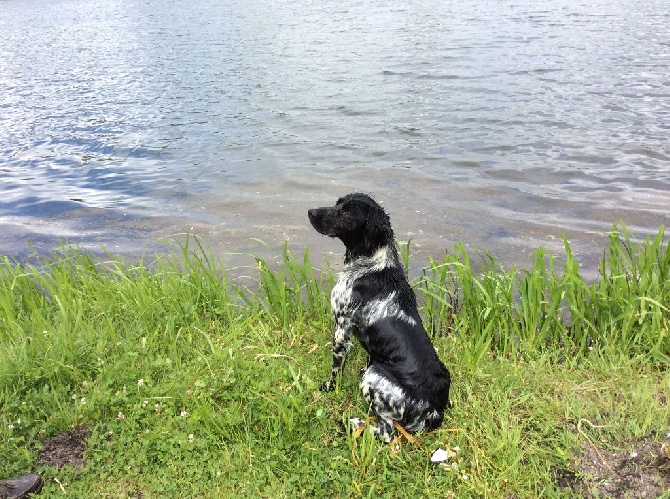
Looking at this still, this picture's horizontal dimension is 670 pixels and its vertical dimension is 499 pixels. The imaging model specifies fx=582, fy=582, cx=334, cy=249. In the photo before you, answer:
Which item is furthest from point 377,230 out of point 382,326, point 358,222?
point 382,326

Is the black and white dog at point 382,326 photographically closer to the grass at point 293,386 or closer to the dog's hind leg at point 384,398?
the dog's hind leg at point 384,398

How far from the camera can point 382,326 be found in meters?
3.75

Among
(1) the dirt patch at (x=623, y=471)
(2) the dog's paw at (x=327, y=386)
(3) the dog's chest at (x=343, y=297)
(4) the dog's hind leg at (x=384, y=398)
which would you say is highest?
(3) the dog's chest at (x=343, y=297)

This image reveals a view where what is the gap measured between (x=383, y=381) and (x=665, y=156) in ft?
25.8

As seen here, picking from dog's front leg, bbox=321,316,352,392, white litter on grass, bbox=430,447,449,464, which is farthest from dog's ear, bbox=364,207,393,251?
white litter on grass, bbox=430,447,449,464

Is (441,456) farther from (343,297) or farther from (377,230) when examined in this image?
(377,230)

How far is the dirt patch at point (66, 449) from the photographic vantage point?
139 inches

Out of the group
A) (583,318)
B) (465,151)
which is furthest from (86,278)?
(465,151)

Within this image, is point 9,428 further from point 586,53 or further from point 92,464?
point 586,53

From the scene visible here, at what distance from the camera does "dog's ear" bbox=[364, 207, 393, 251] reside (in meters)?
3.83

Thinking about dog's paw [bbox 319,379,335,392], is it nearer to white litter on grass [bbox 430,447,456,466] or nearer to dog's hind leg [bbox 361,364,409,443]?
dog's hind leg [bbox 361,364,409,443]

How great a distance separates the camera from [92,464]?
11.4ft

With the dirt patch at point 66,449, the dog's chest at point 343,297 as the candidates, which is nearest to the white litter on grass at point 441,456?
the dog's chest at point 343,297

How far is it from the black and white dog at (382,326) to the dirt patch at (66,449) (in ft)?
5.28
